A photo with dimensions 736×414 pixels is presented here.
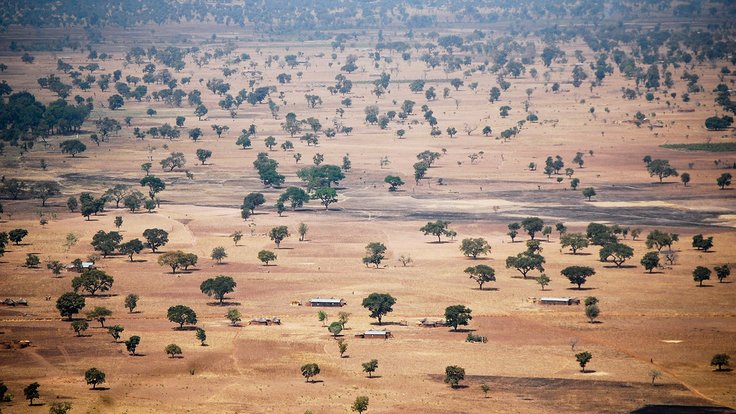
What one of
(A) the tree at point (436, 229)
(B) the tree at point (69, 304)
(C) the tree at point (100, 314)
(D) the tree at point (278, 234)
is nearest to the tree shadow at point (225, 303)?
(C) the tree at point (100, 314)

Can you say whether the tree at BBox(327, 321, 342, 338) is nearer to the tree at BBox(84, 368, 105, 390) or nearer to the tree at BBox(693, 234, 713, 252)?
the tree at BBox(84, 368, 105, 390)

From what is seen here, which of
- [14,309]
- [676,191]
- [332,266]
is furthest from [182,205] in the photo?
[676,191]

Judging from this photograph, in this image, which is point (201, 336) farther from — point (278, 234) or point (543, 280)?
point (278, 234)

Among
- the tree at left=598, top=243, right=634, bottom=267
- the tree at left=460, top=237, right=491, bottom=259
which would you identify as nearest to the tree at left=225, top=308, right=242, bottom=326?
the tree at left=460, top=237, right=491, bottom=259

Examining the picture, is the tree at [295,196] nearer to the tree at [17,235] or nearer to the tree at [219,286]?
the tree at [17,235]

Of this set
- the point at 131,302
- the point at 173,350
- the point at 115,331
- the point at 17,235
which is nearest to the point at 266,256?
the point at 131,302

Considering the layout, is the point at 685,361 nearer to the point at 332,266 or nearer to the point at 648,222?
the point at 332,266
